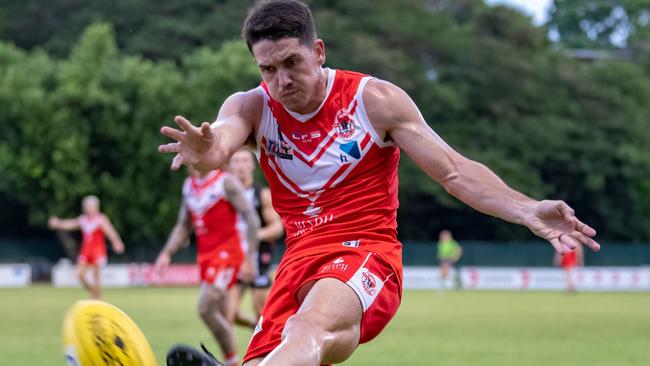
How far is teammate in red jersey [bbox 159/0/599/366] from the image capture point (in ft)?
20.4

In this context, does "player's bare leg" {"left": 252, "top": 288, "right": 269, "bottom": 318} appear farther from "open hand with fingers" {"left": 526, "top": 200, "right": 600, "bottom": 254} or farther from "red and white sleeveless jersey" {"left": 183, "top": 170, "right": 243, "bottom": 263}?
"open hand with fingers" {"left": 526, "top": 200, "right": 600, "bottom": 254}

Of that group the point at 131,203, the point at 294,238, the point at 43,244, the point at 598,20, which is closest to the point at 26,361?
the point at 294,238

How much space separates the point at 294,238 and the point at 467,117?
189ft

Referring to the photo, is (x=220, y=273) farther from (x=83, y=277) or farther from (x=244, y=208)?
(x=83, y=277)

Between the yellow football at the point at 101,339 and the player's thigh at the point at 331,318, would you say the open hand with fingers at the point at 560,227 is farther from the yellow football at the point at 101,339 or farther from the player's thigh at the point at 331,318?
the yellow football at the point at 101,339

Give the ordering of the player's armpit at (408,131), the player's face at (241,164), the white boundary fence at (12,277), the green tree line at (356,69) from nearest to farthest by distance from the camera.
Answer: the player's armpit at (408,131)
the player's face at (241,164)
the white boundary fence at (12,277)
the green tree line at (356,69)

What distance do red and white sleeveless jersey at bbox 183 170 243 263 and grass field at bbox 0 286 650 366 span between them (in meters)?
1.37

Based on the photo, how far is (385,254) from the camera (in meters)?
6.61

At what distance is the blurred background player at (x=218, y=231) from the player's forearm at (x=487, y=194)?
676 centimetres

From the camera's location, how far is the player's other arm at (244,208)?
43.3 ft

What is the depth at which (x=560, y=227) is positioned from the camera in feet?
19.2

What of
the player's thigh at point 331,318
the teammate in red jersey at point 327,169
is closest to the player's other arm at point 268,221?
the teammate in red jersey at point 327,169

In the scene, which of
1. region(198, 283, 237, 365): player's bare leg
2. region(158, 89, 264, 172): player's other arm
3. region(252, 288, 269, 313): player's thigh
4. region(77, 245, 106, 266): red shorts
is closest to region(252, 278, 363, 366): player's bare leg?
region(158, 89, 264, 172): player's other arm

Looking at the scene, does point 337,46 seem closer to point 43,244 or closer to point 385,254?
point 43,244
